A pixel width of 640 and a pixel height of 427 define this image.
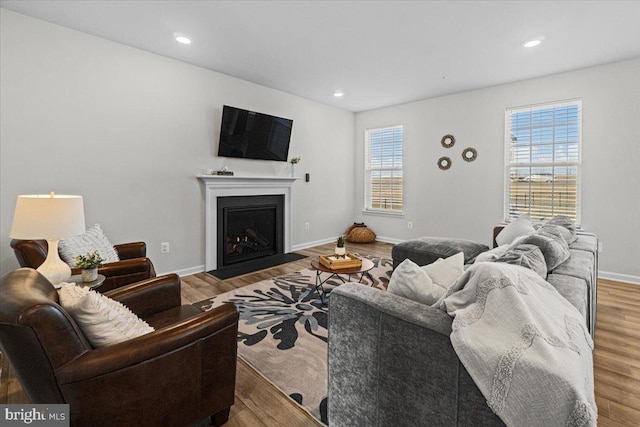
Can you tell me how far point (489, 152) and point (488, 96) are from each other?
841 mm

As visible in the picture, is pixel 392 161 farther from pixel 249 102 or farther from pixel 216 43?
pixel 216 43

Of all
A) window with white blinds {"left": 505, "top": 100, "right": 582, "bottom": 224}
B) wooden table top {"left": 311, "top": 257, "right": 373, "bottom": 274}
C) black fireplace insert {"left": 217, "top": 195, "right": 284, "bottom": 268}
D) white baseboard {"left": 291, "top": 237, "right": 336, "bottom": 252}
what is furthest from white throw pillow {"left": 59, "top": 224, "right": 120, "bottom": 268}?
window with white blinds {"left": 505, "top": 100, "right": 582, "bottom": 224}

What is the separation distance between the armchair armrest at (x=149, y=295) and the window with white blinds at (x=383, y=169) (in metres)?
4.73

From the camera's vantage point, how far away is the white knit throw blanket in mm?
835

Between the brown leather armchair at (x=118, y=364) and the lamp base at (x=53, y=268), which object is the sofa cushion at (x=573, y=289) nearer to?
the brown leather armchair at (x=118, y=364)

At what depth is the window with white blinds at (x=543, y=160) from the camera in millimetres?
4242

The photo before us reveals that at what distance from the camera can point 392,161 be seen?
615 centimetres

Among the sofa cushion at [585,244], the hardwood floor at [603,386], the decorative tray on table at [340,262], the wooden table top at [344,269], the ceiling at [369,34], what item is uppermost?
the ceiling at [369,34]

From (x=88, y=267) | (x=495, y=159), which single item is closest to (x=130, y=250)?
(x=88, y=267)

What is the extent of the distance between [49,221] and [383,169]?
531 cm

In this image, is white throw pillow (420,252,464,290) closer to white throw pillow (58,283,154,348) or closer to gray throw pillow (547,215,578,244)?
white throw pillow (58,283,154,348)

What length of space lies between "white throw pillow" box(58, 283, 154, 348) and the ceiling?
2.51 metres

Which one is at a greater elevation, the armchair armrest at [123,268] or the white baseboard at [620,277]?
the armchair armrest at [123,268]

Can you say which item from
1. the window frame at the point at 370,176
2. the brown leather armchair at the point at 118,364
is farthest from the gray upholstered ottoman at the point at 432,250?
the brown leather armchair at the point at 118,364
